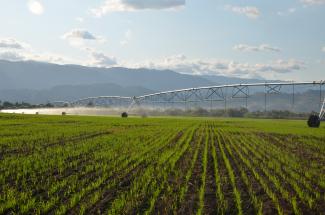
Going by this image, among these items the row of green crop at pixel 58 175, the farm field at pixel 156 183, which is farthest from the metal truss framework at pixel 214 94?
the row of green crop at pixel 58 175

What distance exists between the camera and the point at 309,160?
22.0 m

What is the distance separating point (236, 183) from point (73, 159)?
8637mm

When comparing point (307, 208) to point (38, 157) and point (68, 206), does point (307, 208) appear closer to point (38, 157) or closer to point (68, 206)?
point (68, 206)

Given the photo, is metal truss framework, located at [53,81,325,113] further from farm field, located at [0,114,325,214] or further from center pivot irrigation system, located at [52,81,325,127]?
farm field, located at [0,114,325,214]

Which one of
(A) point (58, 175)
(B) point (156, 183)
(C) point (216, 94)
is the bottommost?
(B) point (156, 183)

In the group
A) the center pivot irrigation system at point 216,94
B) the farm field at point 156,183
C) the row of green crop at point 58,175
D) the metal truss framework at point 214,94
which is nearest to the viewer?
the farm field at point 156,183

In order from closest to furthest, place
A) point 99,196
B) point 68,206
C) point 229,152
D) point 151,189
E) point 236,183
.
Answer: point 68,206 → point 99,196 → point 151,189 → point 236,183 → point 229,152

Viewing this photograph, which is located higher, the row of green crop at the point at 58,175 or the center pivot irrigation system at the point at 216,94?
the center pivot irrigation system at the point at 216,94

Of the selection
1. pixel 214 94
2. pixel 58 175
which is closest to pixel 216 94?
pixel 214 94

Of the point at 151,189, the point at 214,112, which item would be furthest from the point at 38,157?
the point at 214,112

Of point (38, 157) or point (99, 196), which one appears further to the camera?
point (38, 157)

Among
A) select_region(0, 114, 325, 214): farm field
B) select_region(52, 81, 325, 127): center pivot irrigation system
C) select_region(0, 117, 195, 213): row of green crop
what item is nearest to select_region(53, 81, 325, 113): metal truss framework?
select_region(52, 81, 325, 127): center pivot irrigation system

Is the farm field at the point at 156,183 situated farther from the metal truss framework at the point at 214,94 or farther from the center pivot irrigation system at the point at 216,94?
the metal truss framework at the point at 214,94

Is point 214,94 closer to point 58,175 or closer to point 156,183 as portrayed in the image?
point 58,175
